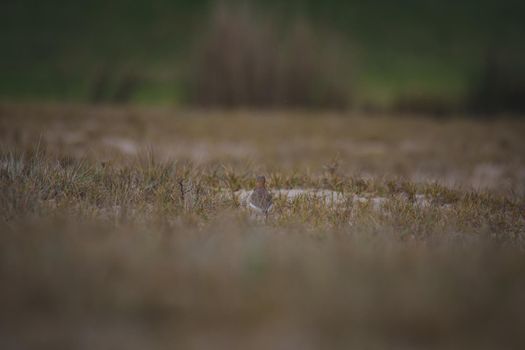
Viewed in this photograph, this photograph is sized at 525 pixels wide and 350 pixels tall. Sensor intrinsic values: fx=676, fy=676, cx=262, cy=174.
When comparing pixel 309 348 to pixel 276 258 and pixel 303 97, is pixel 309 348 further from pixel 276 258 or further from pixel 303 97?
pixel 303 97

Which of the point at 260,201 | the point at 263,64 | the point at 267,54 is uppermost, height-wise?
the point at 267,54

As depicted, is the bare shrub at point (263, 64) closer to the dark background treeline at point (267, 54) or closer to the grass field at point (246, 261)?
the dark background treeline at point (267, 54)

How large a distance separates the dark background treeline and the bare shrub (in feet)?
0.06

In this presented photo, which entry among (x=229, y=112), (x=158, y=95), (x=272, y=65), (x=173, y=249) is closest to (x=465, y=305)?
(x=173, y=249)

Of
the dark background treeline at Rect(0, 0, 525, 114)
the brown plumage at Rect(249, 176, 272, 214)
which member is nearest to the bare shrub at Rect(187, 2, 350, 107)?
the dark background treeline at Rect(0, 0, 525, 114)

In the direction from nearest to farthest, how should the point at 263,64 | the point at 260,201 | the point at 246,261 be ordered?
the point at 246,261 < the point at 260,201 < the point at 263,64

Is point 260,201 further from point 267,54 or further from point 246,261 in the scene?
point 267,54

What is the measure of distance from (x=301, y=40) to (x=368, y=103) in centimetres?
164

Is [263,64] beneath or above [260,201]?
above

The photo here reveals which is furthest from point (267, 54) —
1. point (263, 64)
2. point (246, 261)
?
point (246, 261)

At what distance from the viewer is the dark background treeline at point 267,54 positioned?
11703 millimetres

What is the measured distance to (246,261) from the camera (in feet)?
7.59

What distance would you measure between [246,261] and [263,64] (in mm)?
9535

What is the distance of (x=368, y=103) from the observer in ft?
39.6
